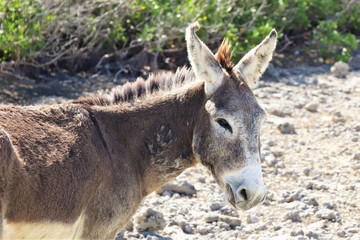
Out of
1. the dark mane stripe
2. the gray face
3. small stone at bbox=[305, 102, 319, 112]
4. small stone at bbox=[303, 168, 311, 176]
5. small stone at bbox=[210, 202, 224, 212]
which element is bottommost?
small stone at bbox=[305, 102, 319, 112]

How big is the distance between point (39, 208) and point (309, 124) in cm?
634

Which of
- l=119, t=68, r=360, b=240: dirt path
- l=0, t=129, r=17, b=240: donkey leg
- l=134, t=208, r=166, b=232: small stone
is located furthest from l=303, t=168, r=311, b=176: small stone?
l=0, t=129, r=17, b=240: donkey leg

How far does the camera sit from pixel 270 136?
34.4 feet

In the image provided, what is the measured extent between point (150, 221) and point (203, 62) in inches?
77.9

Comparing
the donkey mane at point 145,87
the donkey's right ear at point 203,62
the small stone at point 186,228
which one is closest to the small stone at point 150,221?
the small stone at point 186,228

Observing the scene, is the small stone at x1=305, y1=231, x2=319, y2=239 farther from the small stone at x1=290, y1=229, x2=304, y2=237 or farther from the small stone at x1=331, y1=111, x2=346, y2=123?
the small stone at x1=331, y1=111, x2=346, y2=123

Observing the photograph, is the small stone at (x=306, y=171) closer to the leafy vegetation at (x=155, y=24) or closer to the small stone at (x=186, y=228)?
the small stone at (x=186, y=228)

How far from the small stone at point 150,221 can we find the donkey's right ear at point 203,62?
1.75 m

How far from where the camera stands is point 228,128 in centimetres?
596

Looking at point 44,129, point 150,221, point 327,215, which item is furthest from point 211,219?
point 44,129

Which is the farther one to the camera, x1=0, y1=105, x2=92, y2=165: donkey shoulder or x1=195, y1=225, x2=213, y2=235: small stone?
x1=195, y1=225, x2=213, y2=235: small stone

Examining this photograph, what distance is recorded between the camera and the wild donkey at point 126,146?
537cm

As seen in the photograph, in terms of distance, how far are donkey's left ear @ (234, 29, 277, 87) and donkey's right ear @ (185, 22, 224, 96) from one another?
0.31 m

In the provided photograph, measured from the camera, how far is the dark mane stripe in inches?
249
